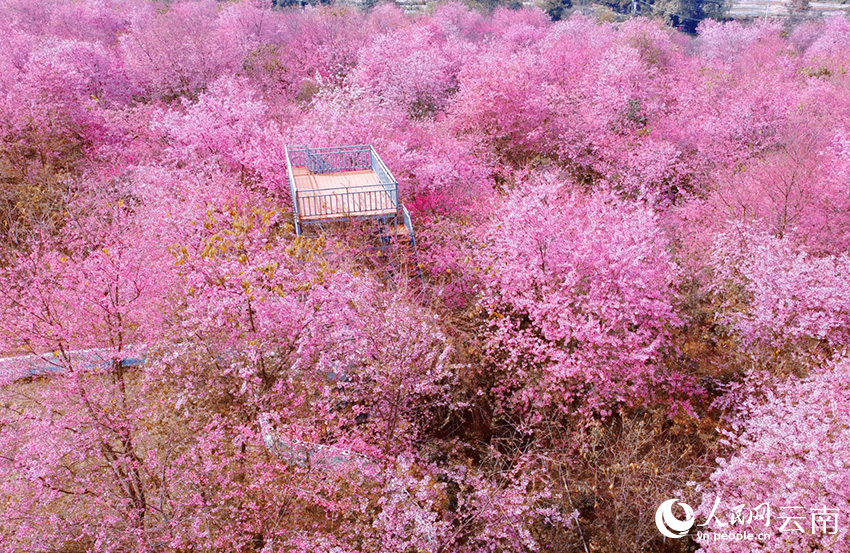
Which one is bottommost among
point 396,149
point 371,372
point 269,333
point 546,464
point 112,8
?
point 546,464

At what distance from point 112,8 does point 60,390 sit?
47.4m

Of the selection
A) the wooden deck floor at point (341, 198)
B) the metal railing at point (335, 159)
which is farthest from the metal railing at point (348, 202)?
the metal railing at point (335, 159)

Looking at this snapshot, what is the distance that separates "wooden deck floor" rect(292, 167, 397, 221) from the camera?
55.3 ft

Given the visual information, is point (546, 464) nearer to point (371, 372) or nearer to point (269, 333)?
point (371, 372)

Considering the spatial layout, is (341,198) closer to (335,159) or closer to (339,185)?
(339,185)

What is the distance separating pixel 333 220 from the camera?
16812 millimetres

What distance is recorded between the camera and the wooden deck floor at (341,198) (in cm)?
1684

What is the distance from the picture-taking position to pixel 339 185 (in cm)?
1866

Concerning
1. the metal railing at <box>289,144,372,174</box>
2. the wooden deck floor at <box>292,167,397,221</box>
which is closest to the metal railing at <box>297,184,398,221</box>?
the wooden deck floor at <box>292,167,397,221</box>

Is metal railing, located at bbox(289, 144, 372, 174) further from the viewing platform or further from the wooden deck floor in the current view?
the wooden deck floor

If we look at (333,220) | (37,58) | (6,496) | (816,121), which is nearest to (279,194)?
(333,220)

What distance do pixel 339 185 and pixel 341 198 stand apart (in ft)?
3.55

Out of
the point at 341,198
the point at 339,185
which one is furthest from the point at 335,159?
the point at 341,198

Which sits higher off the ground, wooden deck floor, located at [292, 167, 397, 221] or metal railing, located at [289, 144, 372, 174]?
metal railing, located at [289, 144, 372, 174]
